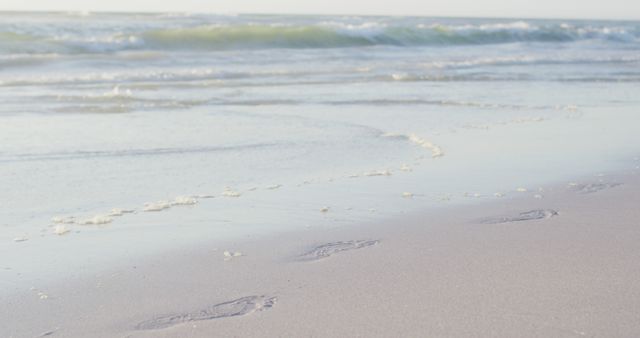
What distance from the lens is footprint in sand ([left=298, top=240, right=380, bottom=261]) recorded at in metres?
4.22

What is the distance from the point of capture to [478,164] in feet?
22.2

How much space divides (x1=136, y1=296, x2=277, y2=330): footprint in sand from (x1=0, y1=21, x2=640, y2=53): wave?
70.2 feet

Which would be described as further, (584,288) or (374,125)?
(374,125)

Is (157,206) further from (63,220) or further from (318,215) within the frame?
(318,215)

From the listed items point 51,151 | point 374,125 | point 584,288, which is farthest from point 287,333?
point 374,125

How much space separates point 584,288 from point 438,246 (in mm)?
965

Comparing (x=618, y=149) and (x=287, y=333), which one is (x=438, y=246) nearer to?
(x=287, y=333)

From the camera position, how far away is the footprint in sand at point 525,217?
16.1ft

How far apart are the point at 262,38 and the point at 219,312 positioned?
91.5 ft

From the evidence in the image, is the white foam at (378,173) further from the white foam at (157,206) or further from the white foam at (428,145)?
the white foam at (157,206)

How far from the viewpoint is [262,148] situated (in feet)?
25.3

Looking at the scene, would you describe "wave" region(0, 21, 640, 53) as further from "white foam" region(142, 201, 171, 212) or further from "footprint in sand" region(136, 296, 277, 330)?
"footprint in sand" region(136, 296, 277, 330)

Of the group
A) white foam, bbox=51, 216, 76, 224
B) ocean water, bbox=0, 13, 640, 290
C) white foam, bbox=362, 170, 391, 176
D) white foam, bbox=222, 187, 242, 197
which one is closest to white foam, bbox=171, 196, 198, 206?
ocean water, bbox=0, 13, 640, 290

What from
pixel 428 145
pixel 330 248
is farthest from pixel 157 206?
pixel 428 145
